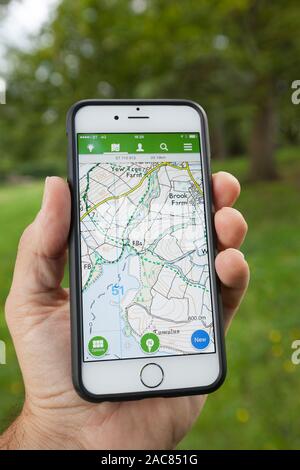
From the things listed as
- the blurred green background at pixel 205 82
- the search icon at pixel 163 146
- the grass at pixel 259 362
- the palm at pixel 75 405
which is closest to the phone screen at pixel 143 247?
the search icon at pixel 163 146

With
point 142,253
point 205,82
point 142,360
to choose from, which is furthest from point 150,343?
point 205,82

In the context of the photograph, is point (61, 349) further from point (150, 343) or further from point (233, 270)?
point (233, 270)

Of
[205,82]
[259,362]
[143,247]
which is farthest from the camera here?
[205,82]

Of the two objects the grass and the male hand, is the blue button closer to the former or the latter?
the male hand

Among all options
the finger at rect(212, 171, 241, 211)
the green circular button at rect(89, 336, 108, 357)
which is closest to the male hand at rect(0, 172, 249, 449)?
the finger at rect(212, 171, 241, 211)

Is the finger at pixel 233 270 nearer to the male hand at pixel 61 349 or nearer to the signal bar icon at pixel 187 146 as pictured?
the male hand at pixel 61 349

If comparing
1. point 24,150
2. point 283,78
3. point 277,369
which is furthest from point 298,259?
point 24,150
